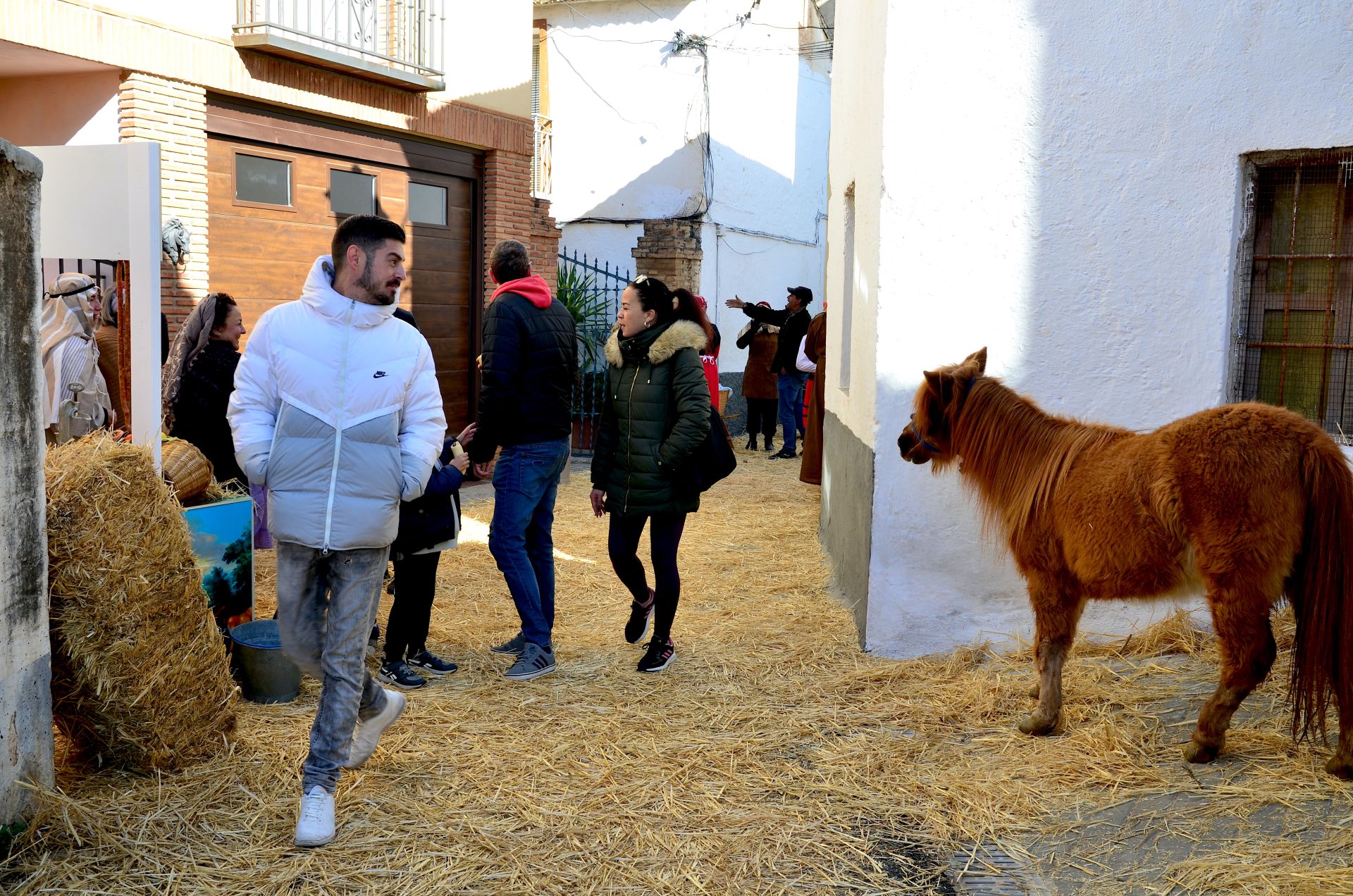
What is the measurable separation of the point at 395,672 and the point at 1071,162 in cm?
408

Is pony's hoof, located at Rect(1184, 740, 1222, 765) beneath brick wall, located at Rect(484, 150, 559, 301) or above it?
beneath

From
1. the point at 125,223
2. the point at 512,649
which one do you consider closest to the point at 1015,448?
the point at 512,649

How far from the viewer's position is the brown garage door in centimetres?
917

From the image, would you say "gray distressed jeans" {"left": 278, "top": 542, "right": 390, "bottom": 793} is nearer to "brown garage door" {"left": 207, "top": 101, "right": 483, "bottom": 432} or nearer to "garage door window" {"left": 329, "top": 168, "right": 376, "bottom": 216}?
"brown garage door" {"left": 207, "top": 101, "right": 483, "bottom": 432}

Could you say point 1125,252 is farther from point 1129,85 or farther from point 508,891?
point 508,891

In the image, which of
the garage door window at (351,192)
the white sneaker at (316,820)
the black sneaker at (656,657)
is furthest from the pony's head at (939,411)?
the garage door window at (351,192)

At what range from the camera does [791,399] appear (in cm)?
1434

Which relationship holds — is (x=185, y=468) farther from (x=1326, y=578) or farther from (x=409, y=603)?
(x=1326, y=578)

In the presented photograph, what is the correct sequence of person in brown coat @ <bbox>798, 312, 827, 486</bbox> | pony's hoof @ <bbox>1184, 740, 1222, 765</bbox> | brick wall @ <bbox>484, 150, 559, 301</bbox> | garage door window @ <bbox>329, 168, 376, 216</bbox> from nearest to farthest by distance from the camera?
1. pony's hoof @ <bbox>1184, 740, 1222, 765</bbox>
2. person in brown coat @ <bbox>798, 312, 827, 486</bbox>
3. garage door window @ <bbox>329, 168, 376, 216</bbox>
4. brick wall @ <bbox>484, 150, 559, 301</bbox>

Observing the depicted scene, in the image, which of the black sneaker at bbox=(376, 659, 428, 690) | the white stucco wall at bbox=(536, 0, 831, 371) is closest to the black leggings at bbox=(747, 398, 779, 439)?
the white stucco wall at bbox=(536, 0, 831, 371)

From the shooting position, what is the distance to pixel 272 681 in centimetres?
490

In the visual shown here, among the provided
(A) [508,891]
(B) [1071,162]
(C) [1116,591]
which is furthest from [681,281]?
(A) [508,891]

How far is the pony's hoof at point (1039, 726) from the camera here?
15.3 feet

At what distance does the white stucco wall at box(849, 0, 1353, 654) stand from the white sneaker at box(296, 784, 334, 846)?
314cm
